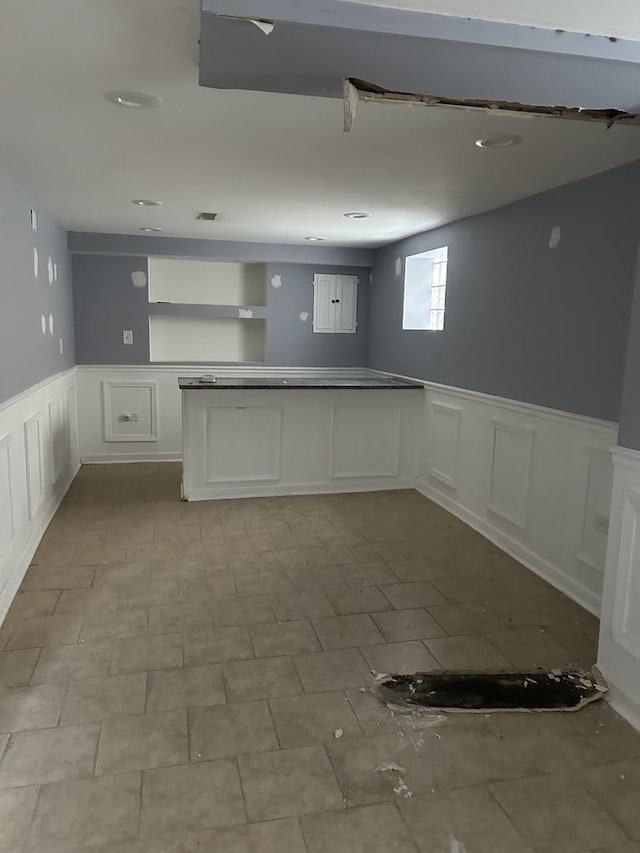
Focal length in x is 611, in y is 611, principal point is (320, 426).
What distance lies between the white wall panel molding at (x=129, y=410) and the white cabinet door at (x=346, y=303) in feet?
6.39

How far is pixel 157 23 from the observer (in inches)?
61.9

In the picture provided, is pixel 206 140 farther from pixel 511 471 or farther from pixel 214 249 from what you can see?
pixel 214 249

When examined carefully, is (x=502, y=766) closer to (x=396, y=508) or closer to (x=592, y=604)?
(x=592, y=604)

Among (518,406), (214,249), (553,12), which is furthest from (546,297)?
(214,249)

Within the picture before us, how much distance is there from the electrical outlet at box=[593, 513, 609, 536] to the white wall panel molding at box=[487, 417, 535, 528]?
57 centimetres

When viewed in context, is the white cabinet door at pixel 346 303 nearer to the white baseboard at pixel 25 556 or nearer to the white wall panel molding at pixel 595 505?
the white baseboard at pixel 25 556

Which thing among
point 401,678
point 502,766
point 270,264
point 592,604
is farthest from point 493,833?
point 270,264

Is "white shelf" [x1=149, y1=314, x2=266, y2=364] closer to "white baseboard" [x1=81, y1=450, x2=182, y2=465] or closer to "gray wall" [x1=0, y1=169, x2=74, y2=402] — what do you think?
"white baseboard" [x1=81, y1=450, x2=182, y2=465]

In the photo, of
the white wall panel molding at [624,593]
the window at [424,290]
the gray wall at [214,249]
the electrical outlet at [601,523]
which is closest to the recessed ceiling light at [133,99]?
the white wall panel molding at [624,593]

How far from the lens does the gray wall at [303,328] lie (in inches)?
241

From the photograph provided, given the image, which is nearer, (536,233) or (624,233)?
(624,233)

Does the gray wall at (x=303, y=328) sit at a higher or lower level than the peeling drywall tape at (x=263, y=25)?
lower

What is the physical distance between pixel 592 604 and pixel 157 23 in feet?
9.75

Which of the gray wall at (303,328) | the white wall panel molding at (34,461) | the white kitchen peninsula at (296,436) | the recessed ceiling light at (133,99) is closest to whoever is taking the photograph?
the recessed ceiling light at (133,99)
